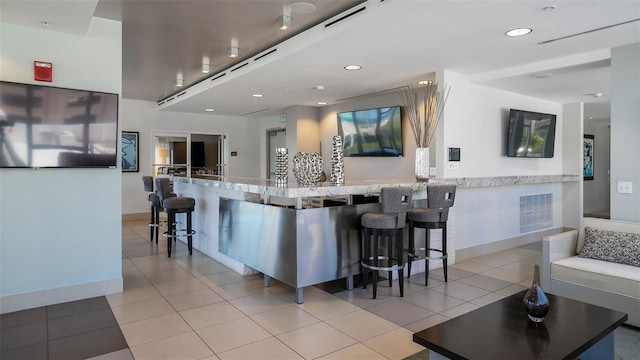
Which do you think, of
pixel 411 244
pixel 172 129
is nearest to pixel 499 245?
pixel 411 244

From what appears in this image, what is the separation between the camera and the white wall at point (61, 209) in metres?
3.28

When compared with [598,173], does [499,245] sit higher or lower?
lower

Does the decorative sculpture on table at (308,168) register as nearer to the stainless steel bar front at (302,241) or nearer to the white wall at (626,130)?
the stainless steel bar front at (302,241)

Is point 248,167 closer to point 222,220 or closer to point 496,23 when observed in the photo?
point 222,220

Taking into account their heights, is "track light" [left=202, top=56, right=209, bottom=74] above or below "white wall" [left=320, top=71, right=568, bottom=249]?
above

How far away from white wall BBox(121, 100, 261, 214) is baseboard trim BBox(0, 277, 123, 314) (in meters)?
4.86

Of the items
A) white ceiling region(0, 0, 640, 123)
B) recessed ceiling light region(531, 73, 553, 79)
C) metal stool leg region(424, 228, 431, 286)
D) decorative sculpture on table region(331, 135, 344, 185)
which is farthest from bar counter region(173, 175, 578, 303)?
recessed ceiling light region(531, 73, 553, 79)

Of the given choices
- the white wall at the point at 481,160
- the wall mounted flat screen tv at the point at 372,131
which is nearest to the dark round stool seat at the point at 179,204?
the wall mounted flat screen tv at the point at 372,131

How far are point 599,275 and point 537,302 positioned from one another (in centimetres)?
153

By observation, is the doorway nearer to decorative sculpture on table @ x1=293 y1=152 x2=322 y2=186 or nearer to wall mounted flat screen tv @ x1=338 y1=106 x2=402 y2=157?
wall mounted flat screen tv @ x1=338 y1=106 x2=402 y2=157

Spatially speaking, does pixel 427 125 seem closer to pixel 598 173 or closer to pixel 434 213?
pixel 434 213

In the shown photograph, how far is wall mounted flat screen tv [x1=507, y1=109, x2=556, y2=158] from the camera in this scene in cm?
567

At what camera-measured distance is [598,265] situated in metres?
3.26

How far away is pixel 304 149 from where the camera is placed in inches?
320
